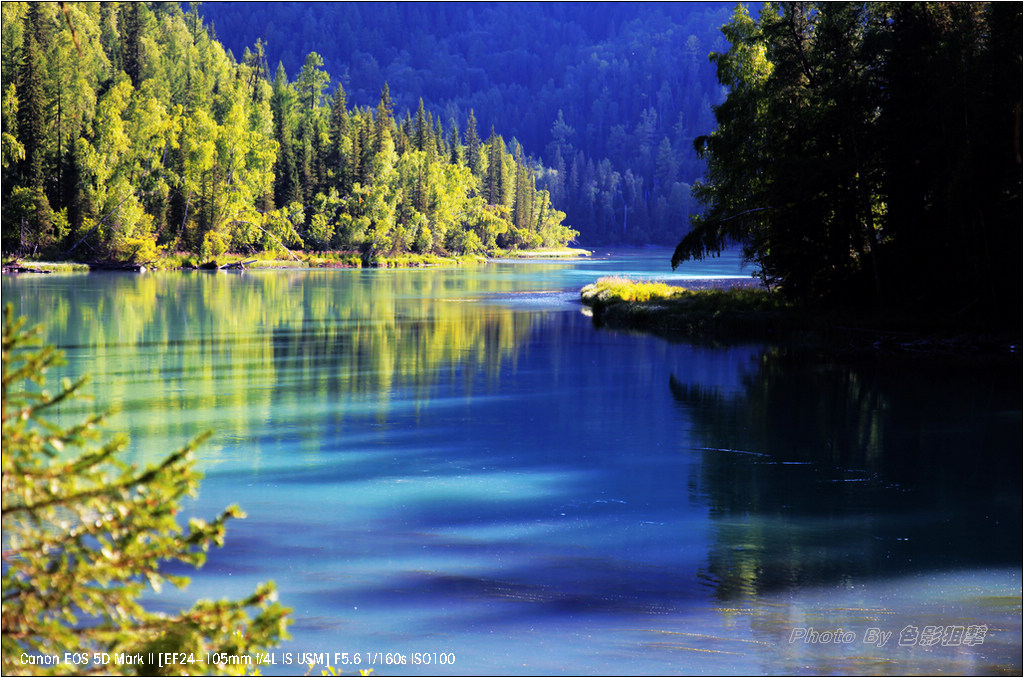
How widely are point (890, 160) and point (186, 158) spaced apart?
227 ft

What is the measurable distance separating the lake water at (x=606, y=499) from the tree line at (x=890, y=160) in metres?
3.39

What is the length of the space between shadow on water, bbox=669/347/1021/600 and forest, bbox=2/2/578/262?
4937 cm

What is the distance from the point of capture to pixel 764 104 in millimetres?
32875

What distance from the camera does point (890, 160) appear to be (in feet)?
90.7

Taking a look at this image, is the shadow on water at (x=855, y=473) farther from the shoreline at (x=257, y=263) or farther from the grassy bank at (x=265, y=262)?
the grassy bank at (x=265, y=262)

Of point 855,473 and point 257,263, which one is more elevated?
point 257,263

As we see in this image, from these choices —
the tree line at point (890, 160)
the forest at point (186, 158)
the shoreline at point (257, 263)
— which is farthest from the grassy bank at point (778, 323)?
the shoreline at point (257, 263)

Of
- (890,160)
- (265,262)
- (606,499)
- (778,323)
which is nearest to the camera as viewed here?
(606,499)

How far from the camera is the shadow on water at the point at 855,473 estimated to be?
10352 mm

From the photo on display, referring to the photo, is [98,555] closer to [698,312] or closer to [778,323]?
[778,323]

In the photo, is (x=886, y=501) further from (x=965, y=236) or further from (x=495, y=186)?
(x=495, y=186)

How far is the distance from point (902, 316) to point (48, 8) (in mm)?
78092

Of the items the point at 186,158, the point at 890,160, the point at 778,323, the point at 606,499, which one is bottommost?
the point at 606,499

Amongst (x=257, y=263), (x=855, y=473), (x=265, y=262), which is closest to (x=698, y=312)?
(x=855, y=473)
